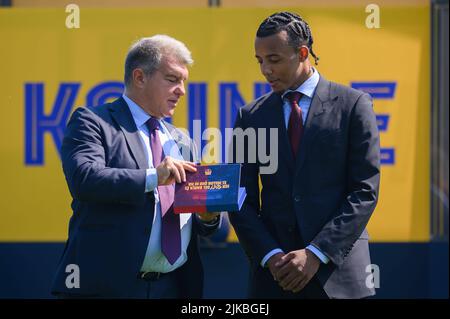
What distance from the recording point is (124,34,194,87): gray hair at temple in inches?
129

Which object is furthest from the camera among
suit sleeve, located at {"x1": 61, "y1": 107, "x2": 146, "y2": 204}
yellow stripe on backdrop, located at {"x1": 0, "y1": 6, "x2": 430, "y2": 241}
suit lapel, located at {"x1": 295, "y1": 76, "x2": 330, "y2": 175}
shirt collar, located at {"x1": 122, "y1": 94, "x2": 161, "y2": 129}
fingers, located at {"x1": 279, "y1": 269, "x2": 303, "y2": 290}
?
yellow stripe on backdrop, located at {"x1": 0, "y1": 6, "x2": 430, "y2": 241}

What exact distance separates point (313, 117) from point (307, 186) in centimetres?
30

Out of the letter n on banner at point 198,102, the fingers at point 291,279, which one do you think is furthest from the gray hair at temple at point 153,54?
the letter n on banner at point 198,102

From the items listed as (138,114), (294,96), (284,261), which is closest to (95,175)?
(138,114)

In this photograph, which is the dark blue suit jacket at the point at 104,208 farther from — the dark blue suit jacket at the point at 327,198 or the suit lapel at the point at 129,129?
the dark blue suit jacket at the point at 327,198

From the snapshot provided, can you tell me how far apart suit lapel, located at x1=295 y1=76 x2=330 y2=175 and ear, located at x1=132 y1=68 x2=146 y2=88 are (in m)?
0.74

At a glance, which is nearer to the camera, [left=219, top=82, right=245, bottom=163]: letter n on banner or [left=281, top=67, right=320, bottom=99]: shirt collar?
[left=281, top=67, right=320, bottom=99]: shirt collar

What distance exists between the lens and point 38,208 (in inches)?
212

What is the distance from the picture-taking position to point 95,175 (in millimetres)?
2914

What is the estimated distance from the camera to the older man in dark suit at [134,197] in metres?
2.96

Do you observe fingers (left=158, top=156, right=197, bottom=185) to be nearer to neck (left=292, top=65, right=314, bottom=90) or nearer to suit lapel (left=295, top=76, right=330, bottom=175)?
suit lapel (left=295, top=76, right=330, bottom=175)

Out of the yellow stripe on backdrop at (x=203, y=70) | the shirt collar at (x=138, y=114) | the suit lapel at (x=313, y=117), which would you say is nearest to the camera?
the suit lapel at (x=313, y=117)

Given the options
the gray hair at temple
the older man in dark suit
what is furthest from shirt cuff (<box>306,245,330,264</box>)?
the gray hair at temple
